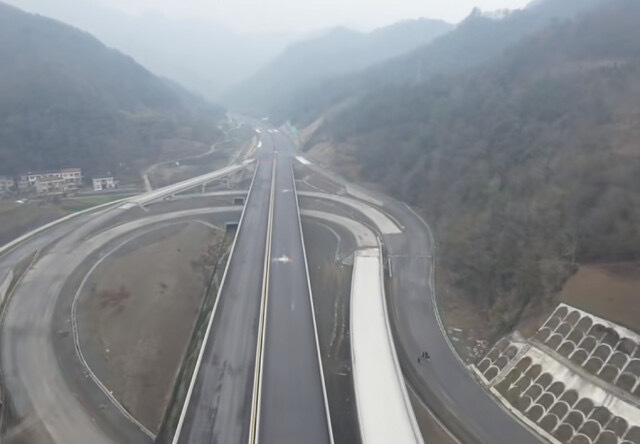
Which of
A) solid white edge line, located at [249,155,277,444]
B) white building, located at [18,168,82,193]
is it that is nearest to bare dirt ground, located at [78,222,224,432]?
solid white edge line, located at [249,155,277,444]

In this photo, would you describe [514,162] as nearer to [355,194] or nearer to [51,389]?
[355,194]

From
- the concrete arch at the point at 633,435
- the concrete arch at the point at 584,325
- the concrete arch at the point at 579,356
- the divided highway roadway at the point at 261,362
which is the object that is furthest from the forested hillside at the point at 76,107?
the concrete arch at the point at 633,435

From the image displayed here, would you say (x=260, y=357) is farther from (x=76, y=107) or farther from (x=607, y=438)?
(x=76, y=107)

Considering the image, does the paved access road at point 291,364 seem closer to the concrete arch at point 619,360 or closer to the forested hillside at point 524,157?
the forested hillside at point 524,157

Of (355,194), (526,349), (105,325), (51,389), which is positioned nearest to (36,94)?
(355,194)

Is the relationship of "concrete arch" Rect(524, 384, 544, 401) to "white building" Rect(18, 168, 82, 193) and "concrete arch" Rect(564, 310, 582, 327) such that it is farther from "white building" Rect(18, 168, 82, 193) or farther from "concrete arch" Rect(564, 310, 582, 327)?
"white building" Rect(18, 168, 82, 193)

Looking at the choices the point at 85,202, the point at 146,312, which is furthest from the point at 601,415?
the point at 85,202
